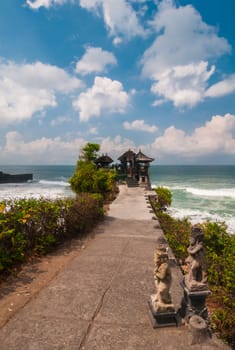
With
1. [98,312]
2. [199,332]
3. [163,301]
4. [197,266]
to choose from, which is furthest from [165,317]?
[98,312]

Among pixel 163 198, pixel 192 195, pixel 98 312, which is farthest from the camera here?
pixel 192 195

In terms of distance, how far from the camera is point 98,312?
130 inches

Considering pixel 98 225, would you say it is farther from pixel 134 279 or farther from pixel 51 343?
pixel 51 343

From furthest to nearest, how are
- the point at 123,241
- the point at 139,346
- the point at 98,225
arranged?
the point at 98,225 < the point at 123,241 < the point at 139,346

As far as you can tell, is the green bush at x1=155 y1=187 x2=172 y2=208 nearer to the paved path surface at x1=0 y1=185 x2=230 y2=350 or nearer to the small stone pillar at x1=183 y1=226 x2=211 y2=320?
the paved path surface at x1=0 y1=185 x2=230 y2=350

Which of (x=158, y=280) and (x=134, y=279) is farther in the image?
(x=134, y=279)

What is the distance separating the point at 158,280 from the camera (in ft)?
10.0

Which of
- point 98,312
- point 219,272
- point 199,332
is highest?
point 199,332

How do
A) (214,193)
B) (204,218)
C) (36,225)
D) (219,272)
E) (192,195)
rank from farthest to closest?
(214,193), (192,195), (204,218), (36,225), (219,272)

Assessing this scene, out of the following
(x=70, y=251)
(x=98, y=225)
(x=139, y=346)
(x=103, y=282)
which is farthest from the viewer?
(x=98, y=225)

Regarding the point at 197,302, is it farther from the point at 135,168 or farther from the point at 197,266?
the point at 135,168

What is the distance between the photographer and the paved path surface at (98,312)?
8.95 feet

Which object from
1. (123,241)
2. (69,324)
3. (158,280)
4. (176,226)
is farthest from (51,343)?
(176,226)

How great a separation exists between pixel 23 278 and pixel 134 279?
216cm
